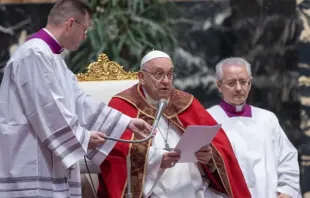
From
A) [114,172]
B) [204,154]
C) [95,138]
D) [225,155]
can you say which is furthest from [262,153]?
[95,138]

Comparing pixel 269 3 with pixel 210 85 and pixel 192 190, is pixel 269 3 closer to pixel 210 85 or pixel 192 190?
pixel 210 85

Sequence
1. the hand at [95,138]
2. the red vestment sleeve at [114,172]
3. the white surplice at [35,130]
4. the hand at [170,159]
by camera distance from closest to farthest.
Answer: the white surplice at [35,130]
the hand at [95,138]
the hand at [170,159]
the red vestment sleeve at [114,172]

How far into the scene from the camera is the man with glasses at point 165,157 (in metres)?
5.48

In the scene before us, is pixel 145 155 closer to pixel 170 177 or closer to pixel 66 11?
pixel 170 177

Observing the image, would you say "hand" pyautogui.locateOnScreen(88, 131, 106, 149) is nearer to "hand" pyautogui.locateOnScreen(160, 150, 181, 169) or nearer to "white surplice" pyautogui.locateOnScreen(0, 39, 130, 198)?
"white surplice" pyautogui.locateOnScreen(0, 39, 130, 198)

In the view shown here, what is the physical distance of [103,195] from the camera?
5.59 m

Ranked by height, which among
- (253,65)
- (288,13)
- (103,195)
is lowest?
(103,195)

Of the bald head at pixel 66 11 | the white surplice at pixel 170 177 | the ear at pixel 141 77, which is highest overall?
the bald head at pixel 66 11

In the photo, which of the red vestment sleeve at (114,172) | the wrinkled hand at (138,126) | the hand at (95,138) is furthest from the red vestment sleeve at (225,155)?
the hand at (95,138)

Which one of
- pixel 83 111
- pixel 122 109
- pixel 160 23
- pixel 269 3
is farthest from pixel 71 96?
pixel 269 3

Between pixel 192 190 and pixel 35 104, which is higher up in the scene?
pixel 35 104

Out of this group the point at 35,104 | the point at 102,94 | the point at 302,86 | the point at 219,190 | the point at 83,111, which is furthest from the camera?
the point at 302,86

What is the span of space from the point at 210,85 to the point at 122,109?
2225mm

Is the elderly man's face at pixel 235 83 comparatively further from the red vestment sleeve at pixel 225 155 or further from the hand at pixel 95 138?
the hand at pixel 95 138
